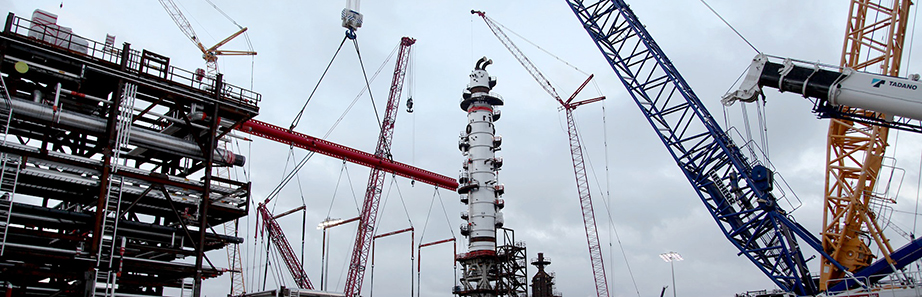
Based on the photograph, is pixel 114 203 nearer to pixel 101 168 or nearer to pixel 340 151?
pixel 101 168

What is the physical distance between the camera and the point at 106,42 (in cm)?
4744

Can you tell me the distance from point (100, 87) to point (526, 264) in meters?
63.8

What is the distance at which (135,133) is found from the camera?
45.4 m

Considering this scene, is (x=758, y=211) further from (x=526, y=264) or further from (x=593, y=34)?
(x=526, y=264)

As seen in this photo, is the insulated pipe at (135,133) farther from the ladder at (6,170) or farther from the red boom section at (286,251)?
the red boom section at (286,251)

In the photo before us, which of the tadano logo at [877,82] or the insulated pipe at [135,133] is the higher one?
the tadano logo at [877,82]

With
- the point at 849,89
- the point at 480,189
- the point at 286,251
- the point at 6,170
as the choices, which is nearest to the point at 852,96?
the point at 849,89

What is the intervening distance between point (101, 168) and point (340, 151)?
41719 millimetres

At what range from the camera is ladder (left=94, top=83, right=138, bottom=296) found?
135ft

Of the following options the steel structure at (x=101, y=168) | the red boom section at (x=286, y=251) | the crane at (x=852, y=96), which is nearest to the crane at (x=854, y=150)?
the crane at (x=852, y=96)

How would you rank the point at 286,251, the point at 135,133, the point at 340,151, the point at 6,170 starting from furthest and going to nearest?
the point at 286,251
the point at 340,151
the point at 135,133
the point at 6,170

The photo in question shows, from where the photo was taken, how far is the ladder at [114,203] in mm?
41219

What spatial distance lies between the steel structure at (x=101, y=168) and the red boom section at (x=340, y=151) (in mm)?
22074

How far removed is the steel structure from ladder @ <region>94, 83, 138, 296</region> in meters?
0.09
